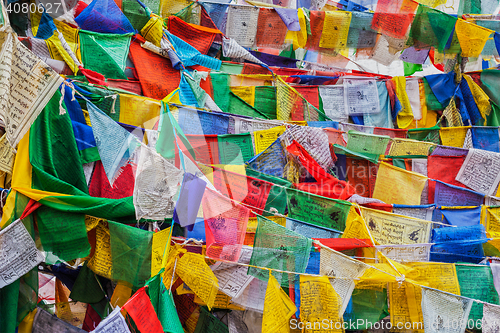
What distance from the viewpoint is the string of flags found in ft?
10.9

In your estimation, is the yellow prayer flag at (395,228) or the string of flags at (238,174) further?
the yellow prayer flag at (395,228)

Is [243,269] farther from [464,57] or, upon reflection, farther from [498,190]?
[464,57]

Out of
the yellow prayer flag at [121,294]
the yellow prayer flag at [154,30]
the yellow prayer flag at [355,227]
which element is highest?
the yellow prayer flag at [154,30]

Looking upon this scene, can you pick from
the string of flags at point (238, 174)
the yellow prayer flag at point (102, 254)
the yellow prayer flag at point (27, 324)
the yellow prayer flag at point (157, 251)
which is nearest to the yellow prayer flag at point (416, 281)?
the string of flags at point (238, 174)

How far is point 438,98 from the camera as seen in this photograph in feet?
23.5

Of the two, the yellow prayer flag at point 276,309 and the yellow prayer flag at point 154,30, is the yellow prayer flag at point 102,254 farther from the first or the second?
the yellow prayer flag at point 154,30

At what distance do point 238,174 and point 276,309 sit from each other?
1397mm

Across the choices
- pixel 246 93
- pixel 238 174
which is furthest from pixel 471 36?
pixel 238 174

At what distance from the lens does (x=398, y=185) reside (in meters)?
5.32

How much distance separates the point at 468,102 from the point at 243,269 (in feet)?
17.7

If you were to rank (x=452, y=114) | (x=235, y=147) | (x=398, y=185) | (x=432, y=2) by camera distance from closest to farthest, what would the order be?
(x=235, y=147)
(x=398, y=185)
(x=432, y=2)
(x=452, y=114)

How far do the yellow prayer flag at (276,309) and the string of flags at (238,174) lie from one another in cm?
1

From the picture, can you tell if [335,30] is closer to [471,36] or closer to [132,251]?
[471,36]

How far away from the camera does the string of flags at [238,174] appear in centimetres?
332
